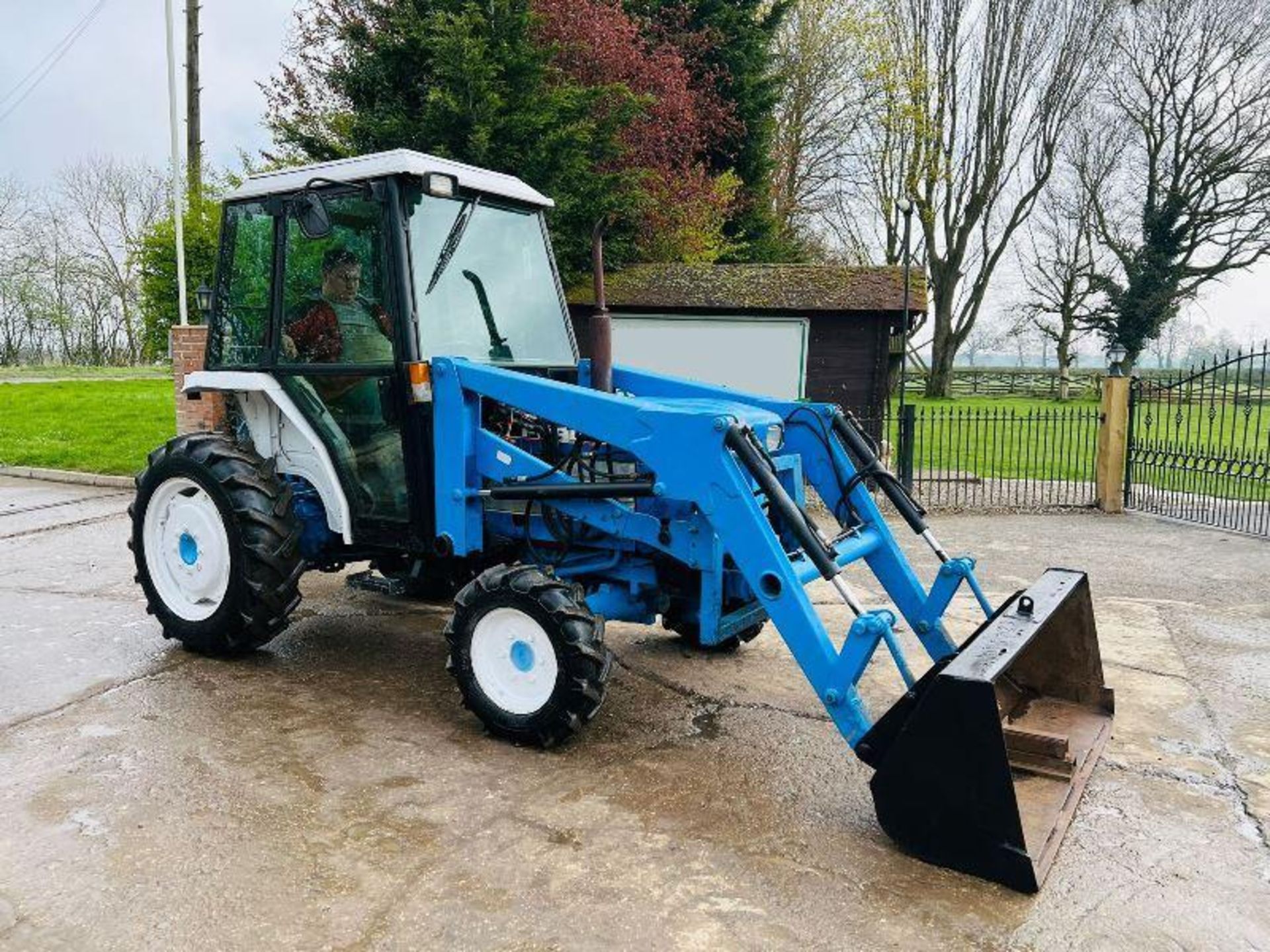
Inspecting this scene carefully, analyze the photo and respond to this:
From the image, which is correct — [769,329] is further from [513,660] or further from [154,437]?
[154,437]

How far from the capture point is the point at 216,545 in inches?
188

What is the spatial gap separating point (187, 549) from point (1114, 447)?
9.22 m

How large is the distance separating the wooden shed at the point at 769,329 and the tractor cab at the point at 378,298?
6455 mm

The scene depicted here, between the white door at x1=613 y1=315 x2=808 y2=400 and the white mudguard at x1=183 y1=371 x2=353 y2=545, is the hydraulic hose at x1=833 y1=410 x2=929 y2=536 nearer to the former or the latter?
the white mudguard at x1=183 y1=371 x2=353 y2=545

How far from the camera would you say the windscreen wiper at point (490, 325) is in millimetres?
4629

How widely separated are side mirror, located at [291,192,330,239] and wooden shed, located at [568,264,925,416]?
6.99m

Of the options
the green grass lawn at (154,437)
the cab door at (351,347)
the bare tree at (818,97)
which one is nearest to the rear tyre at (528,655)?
the cab door at (351,347)

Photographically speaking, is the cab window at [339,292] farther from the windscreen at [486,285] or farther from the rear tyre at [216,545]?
the rear tyre at [216,545]

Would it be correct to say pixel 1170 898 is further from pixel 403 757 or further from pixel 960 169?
pixel 960 169

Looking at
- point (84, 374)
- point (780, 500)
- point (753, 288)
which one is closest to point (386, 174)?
point (780, 500)

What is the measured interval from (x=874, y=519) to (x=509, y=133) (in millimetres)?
9018

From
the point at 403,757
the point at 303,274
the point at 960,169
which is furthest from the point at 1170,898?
the point at 960,169

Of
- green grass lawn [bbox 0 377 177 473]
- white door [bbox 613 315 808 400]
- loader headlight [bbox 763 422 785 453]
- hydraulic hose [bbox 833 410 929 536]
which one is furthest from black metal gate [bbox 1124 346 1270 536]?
green grass lawn [bbox 0 377 177 473]

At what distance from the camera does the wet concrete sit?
2.72m
